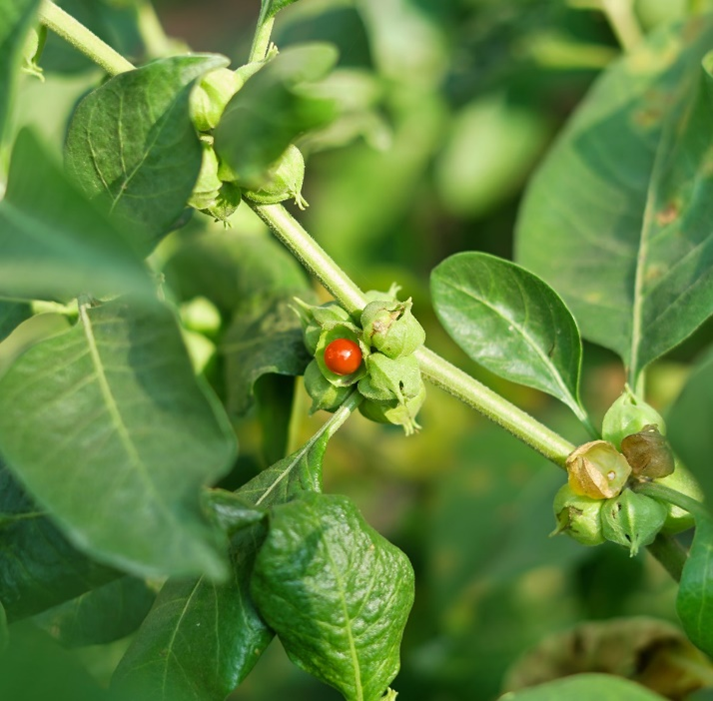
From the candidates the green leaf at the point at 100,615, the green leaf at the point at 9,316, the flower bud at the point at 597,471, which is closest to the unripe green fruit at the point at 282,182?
the green leaf at the point at 9,316

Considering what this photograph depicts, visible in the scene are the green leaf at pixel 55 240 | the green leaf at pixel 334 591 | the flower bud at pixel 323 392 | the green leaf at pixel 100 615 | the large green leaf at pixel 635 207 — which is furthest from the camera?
the large green leaf at pixel 635 207

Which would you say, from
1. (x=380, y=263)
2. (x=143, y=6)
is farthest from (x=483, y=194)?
(x=143, y=6)

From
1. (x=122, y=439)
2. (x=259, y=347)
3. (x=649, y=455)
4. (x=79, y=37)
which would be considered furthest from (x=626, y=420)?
(x=79, y=37)

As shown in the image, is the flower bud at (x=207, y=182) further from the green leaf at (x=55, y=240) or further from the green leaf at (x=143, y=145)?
the green leaf at (x=55, y=240)

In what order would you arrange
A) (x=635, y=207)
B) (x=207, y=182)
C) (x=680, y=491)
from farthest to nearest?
1. (x=635, y=207)
2. (x=680, y=491)
3. (x=207, y=182)

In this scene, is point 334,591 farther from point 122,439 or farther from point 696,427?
point 696,427

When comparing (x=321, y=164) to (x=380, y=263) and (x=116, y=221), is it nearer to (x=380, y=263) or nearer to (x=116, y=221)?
(x=380, y=263)

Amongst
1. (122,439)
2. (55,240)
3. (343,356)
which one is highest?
(55,240)

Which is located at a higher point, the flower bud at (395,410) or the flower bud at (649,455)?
the flower bud at (395,410)
